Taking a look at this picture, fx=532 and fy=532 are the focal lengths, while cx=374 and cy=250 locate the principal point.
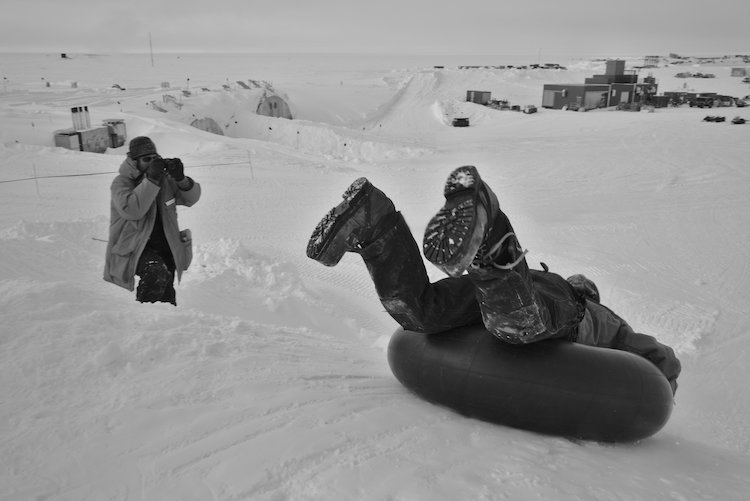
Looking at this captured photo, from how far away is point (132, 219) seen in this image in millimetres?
4465

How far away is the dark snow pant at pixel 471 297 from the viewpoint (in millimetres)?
2971

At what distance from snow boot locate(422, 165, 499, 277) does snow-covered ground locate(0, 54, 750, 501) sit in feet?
3.29

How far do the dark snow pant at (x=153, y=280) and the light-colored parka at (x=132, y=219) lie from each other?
7 centimetres

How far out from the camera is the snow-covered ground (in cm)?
246

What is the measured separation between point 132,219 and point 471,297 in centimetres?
289

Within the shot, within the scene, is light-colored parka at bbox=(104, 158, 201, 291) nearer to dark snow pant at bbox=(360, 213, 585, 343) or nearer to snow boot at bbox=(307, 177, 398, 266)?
snow boot at bbox=(307, 177, 398, 266)

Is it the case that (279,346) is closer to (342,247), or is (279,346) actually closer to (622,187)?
(342,247)

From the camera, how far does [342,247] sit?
3.09 metres

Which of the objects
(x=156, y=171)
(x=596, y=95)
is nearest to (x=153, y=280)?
(x=156, y=171)

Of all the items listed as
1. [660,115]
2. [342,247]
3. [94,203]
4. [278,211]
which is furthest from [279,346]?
[660,115]

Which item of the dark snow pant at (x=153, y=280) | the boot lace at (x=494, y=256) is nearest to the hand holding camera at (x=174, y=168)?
the dark snow pant at (x=153, y=280)

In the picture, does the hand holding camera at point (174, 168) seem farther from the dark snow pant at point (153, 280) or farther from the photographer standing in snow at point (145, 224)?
the dark snow pant at point (153, 280)

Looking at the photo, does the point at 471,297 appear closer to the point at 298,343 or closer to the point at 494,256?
the point at 494,256

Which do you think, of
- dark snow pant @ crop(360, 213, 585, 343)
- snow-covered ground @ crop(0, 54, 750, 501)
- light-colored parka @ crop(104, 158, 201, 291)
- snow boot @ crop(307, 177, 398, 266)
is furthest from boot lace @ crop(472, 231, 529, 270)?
light-colored parka @ crop(104, 158, 201, 291)
